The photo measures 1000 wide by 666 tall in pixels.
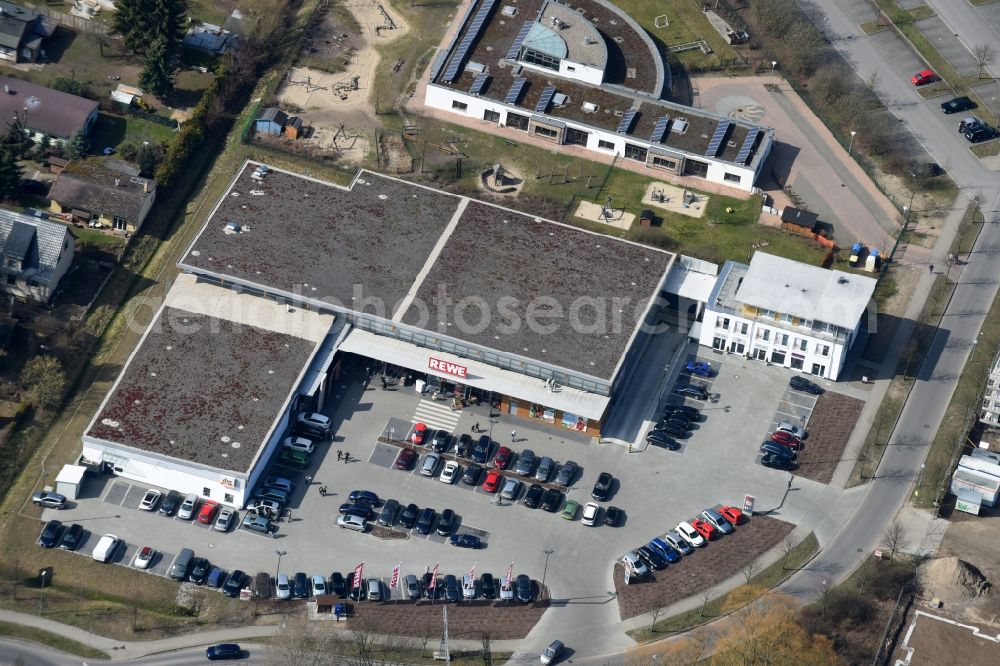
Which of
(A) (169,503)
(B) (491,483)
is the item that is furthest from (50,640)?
(B) (491,483)

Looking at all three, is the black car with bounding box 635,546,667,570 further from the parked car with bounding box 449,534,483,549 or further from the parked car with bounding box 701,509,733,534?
the parked car with bounding box 449,534,483,549

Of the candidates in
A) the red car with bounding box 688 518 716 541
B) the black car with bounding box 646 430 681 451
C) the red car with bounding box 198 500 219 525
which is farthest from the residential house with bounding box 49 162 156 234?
the red car with bounding box 688 518 716 541

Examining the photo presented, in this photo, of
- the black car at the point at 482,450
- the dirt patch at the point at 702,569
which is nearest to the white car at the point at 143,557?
the black car at the point at 482,450

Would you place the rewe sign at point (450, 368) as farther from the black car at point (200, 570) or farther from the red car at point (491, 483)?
the black car at point (200, 570)

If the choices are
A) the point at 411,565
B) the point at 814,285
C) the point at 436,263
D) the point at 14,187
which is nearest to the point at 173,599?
the point at 411,565

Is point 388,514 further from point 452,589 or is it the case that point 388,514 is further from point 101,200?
point 101,200

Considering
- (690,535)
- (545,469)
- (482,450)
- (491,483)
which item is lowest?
(491,483)
